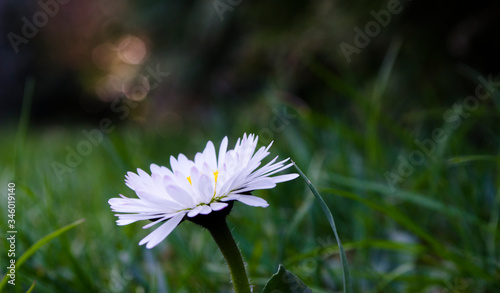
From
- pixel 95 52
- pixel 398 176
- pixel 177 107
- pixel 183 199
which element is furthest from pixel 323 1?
pixel 95 52

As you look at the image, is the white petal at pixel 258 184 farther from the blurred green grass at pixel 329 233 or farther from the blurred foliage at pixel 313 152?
the blurred foliage at pixel 313 152

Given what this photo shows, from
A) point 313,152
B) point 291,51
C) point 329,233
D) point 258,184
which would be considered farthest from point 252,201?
point 291,51

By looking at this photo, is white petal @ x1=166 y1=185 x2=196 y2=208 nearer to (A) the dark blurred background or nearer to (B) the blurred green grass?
(B) the blurred green grass

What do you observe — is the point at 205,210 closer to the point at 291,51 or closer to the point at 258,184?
the point at 258,184

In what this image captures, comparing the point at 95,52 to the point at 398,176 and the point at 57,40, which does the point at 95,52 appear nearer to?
the point at 57,40

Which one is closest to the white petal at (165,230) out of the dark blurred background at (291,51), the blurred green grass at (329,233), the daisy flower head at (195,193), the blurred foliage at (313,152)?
the daisy flower head at (195,193)

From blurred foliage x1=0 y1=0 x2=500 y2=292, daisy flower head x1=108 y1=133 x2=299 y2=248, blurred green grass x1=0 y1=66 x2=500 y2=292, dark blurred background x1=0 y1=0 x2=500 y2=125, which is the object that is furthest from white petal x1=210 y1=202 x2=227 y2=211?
dark blurred background x1=0 y1=0 x2=500 y2=125
